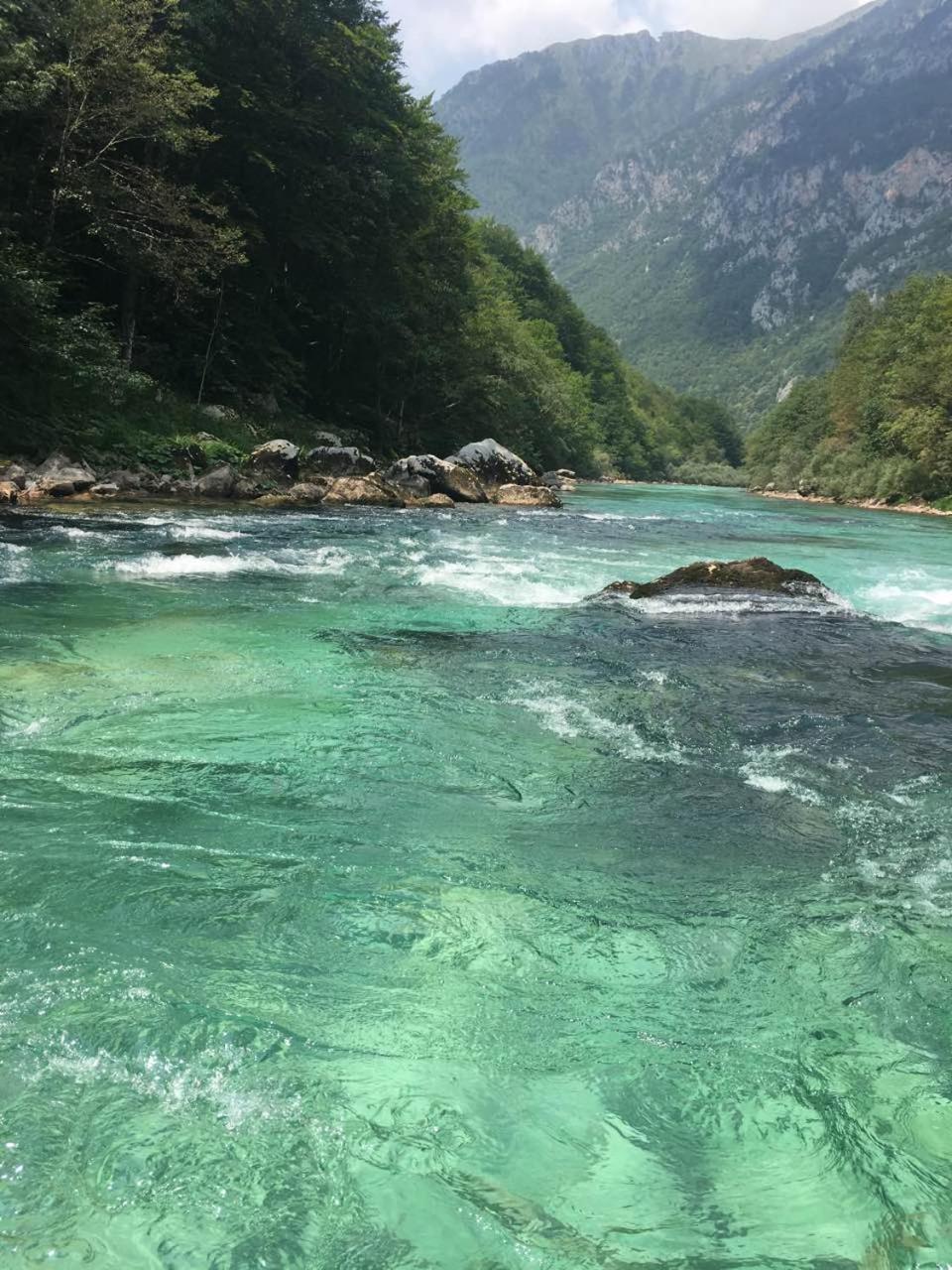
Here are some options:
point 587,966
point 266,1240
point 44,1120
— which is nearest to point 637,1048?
point 587,966

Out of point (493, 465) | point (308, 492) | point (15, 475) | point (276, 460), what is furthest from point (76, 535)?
point (493, 465)

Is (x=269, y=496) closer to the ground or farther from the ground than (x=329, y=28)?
closer to the ground

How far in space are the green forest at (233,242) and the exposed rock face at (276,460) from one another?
160cm

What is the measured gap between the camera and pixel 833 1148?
8.46ft

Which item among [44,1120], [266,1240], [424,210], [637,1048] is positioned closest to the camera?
[266,1240]

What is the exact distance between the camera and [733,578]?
13102 mm

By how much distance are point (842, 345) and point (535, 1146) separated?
301 feet

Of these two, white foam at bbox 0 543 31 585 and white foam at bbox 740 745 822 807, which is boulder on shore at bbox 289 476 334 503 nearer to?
white foam at bbox 0 543 31 585

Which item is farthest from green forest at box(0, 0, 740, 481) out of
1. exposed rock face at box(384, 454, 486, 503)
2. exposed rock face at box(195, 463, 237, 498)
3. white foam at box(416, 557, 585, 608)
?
white foam at box(416, 557, 585, 608)

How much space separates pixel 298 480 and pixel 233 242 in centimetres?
797

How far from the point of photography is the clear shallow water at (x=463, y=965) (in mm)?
2291

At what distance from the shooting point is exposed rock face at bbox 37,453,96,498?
18734 mm

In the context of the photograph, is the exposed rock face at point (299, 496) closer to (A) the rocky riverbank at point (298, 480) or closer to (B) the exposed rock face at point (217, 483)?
(A) the rocky riverbank at point (298, 480)

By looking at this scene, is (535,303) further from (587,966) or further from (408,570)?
(587,966)
